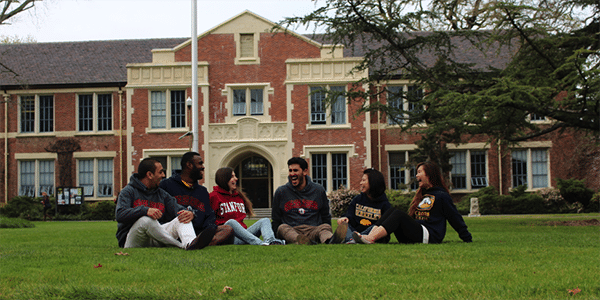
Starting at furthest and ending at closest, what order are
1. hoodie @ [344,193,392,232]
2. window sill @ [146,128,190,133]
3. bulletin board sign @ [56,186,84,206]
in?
window sill @ [146,128,190,133] < bulletin board sign @ [56,186,84,206] < hoodie @ [344,193,392,232]

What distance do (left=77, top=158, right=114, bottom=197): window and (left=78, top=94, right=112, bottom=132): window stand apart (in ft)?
5.57

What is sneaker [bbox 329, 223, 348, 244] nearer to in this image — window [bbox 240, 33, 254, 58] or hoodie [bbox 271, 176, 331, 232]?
hoodie [bbox 271, 176, 331, 232]

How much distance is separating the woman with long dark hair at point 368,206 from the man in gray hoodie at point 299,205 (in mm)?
407

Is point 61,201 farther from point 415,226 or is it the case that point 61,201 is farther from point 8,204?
point 415,226

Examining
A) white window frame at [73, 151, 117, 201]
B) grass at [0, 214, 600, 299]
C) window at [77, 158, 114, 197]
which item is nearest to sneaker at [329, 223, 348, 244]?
grass at [0, 214, 600, 299]

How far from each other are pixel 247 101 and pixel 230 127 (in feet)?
5.31

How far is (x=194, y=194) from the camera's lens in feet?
27.4

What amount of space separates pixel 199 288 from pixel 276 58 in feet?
82.5

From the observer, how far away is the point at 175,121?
29.1m

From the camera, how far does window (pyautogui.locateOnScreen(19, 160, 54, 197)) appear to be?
29.8m

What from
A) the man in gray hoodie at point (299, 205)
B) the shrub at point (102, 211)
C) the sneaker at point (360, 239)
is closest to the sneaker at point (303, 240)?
the man in gray hoodie at point (299, 205)

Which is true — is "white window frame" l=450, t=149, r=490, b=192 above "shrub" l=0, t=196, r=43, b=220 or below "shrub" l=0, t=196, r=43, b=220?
above

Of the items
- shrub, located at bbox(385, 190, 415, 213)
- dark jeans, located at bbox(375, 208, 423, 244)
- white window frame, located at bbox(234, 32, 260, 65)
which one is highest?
white window frame, located at bbox(234, 32, 260, 65)

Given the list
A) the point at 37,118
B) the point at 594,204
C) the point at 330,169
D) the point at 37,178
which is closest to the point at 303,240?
the point at 330,169
